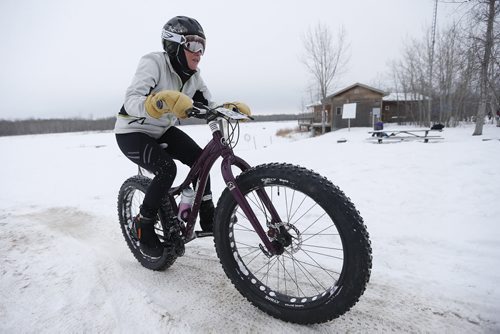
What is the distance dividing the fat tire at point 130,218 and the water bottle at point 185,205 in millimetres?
168

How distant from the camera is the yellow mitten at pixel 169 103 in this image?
169 cm

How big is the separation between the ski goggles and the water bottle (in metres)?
1.23

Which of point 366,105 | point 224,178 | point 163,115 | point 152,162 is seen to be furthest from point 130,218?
point 366,105

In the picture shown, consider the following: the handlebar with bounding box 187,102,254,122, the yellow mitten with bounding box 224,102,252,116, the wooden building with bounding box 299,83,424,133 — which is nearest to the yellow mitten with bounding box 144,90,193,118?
the handlebar with bounding box 187,102,254,122

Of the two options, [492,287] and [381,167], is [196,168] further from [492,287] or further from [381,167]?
[381,167]

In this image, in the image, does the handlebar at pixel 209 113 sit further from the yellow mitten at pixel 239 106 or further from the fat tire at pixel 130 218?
the fat tire at pixel 130 218

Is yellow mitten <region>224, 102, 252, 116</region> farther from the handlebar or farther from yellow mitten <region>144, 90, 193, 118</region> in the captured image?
yellow mitten <region>144, 90, 193, 118</region>

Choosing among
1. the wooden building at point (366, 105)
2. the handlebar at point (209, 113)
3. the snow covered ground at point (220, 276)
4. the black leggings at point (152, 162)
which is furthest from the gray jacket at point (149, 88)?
the wooden building at point (366, 105)

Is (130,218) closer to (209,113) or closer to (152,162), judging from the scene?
(152,162)

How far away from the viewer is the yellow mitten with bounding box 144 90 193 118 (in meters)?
1.69

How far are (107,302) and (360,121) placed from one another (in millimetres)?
34696

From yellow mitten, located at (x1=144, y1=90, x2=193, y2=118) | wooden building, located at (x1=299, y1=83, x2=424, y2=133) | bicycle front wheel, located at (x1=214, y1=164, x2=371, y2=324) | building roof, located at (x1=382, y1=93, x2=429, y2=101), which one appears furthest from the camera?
wooden building, located at (x1=299, y1=83, x2=424, y2=133)

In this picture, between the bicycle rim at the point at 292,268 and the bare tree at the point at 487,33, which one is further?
the bare tree at the point at 487,33

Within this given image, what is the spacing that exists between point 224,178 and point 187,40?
1231 millimetres
